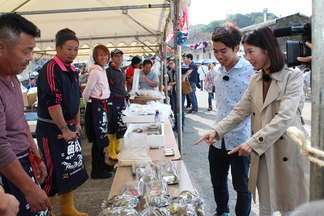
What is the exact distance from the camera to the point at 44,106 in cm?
247

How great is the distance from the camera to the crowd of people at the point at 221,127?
58.5 inches

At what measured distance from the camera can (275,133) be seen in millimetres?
1630

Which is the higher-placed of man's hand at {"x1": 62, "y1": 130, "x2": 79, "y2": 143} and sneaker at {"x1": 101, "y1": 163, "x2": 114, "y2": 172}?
man's hand at {"x1": 62, "y1": 130, "x2": 79, "y2": 143}

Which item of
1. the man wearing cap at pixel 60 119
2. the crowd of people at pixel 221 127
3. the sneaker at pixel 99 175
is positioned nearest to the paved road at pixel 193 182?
the sneaker at pixel 99 175

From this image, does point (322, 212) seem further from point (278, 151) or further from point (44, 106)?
point (44, 106)

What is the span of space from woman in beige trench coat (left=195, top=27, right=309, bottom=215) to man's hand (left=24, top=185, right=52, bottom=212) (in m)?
1.22

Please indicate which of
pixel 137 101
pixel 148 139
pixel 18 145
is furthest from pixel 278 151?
pixel 137 101

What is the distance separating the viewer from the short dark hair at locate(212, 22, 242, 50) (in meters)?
2.24

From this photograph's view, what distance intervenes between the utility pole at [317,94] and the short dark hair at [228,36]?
1.54 meters

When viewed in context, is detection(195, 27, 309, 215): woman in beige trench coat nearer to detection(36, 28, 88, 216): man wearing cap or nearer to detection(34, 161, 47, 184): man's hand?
detection(34, 161, 47, 184): man's hand

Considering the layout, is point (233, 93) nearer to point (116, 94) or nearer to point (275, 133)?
point (275, 133)

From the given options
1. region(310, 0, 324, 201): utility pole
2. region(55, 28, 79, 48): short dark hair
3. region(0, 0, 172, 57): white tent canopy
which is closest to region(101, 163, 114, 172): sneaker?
region(55, 28, 79, 48): short dark hair

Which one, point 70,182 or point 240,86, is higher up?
point 240,86

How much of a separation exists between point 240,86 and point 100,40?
7.88 metres
